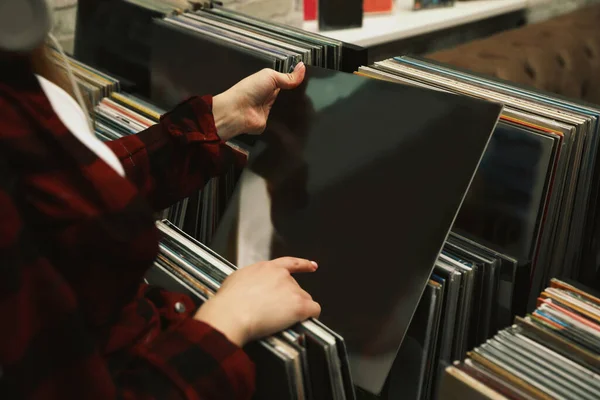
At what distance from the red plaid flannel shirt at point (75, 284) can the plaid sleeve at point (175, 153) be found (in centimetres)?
31

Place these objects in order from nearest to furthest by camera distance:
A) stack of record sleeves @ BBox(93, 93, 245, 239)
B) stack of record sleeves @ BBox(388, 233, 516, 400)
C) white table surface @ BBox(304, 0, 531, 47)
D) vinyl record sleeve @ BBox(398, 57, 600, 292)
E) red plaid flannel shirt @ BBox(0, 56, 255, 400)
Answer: red plaid flannel shirt @ BBox(0, 56, 255, 400)
stack of record sleeves @ BBox(388, 233, 516, 400)
vinyl record sleeve @ BBox(398, 57, 600, 292)
stack of record sleeves @ BBox(93, 93, 245, 239)
white table surface @ BBox(304, 0, 531, 47)

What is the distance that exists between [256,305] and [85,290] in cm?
20

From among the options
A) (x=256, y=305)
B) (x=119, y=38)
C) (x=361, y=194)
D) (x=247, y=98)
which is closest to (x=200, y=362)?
(x=256, y=305)

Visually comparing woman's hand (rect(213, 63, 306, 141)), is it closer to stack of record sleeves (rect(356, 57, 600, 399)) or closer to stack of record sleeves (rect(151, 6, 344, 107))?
stack of record sleeves (rect(151, 6, 344, 107))

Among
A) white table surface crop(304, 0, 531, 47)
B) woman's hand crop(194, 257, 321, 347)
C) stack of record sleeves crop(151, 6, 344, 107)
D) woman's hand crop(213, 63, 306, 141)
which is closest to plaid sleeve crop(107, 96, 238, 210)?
woman's hand crop(213, 63, 306, 141)

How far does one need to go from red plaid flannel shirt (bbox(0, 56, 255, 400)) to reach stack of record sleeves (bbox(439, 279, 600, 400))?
27 centimetres

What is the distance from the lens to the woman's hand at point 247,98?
991 millimetres

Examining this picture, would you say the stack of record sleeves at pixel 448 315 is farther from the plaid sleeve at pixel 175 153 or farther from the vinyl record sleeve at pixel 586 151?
the plaid sleeve at pixel 175 153

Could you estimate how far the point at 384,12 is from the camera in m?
2.26

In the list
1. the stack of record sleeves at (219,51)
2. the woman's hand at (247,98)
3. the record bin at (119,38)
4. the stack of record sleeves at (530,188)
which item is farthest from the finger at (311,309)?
the record bin at (119,38)

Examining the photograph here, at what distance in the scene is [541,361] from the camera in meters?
0.67

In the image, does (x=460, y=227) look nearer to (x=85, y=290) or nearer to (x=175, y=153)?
(x=175, y=153)

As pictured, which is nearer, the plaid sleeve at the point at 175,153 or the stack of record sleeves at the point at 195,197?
the plaid sleeve at the point at 175,153

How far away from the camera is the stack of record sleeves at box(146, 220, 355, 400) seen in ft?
2.10
